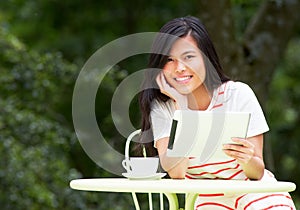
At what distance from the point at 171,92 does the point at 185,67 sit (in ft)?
0.37

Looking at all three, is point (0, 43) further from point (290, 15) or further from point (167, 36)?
point (167, 36)

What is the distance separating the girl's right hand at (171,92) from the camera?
2754mm

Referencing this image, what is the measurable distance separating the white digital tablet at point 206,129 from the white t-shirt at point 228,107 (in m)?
0.19

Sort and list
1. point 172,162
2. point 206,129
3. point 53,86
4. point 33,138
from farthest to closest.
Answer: point 53,86
point 33,138
point 172,162
point 206,129

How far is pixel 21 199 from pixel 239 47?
1598 mm

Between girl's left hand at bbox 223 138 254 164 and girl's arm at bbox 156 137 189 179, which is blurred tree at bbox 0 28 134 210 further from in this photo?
girl's left hand at bbox 223 138 254 164

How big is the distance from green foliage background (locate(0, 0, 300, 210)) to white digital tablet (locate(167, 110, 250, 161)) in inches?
97.6

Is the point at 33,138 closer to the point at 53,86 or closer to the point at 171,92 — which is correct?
the point at 53,86

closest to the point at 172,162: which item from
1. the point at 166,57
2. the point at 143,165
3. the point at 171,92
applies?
the point at 143,165

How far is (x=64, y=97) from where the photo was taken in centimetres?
580

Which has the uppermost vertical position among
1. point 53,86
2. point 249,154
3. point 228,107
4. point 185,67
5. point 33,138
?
point 53,86

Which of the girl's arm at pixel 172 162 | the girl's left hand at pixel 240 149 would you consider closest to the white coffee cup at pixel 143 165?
the girl's arm at pixel 172 162

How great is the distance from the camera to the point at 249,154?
2.55m

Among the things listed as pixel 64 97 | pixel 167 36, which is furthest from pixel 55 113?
pixel 167 36
